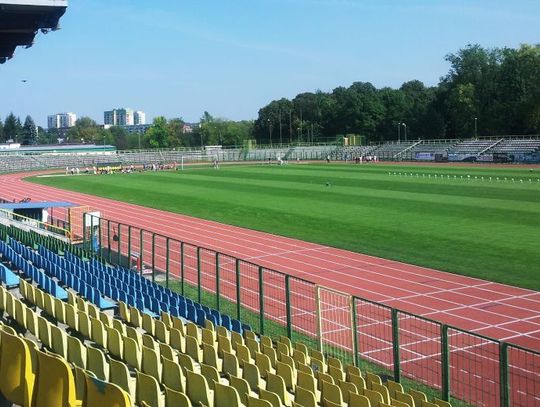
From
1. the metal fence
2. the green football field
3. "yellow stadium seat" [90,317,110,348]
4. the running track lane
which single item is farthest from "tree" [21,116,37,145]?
"yellow stadium seat" [90,317,110,348]

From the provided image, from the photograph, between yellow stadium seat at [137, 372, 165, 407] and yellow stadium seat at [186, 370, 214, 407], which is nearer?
yellow stadium seat at [137, 372, 165, 407]

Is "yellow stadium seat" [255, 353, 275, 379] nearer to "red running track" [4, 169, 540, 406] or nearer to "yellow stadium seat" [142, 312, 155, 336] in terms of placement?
"yellow stadium seat" [142, 312, 155, 336]

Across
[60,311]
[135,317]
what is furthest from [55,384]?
[135,317]

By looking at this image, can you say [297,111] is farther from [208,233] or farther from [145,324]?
[145,324]

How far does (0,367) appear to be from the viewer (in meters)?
6.00

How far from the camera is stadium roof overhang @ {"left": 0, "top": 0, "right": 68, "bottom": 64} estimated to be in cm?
1058

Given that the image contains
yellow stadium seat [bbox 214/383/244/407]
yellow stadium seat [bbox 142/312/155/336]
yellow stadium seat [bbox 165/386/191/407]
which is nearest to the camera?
yellow stadium seat [bbox 165/386/191/407]

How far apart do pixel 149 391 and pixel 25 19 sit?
8237mm

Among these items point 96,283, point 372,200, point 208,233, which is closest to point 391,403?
point 96,283

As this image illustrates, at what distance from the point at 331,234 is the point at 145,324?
15.9 m

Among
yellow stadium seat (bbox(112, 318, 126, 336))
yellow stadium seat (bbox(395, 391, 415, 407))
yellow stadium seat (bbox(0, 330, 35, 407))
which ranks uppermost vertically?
yellow stadium seat (bbox(0, 330, 35, 407))

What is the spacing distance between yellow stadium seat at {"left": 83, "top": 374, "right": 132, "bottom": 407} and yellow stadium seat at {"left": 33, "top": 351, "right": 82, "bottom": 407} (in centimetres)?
12

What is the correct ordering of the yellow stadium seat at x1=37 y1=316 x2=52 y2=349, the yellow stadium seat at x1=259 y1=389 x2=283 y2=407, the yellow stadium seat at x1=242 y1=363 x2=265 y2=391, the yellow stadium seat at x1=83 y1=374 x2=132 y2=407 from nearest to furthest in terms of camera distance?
the yellow stadium seat at x1=83 y1=374 x2=132 y2=407 < the yellow stadium seat at x1=259 y1=389 x2=283 y2=407 < the yellow stadium seat at x1=242 y1=363 x2=265 y2=391 < the yellow stadium seat at x1=37 y1=316 x2=52 y2=349

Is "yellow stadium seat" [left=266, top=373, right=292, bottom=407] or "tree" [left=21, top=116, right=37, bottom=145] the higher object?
"tree" [left=21, top=116, right=37, bottom=145]
